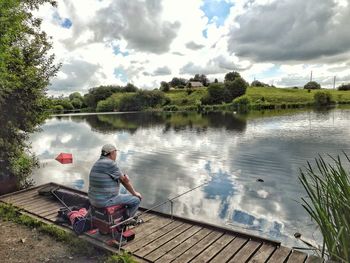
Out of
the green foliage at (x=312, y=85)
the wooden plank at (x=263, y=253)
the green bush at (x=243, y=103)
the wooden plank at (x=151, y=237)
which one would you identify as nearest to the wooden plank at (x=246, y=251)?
the wooden plank at (x=263, y=253)

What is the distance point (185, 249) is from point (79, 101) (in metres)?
170

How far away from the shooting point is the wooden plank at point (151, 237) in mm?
7479

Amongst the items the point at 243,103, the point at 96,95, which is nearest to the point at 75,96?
the point at 96,95

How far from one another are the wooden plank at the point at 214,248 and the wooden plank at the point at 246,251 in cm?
45

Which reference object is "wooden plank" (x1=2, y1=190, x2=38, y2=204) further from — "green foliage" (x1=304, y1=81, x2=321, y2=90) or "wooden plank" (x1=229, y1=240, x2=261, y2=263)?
"green foliage" (x1=304, y1=81, x2=321, y2=90)

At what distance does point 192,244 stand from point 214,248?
1.90ft

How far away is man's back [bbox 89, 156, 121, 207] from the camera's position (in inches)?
284

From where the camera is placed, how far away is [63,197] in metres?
10.5

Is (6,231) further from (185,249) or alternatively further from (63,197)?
(185,249)

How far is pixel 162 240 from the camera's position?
25.9ft

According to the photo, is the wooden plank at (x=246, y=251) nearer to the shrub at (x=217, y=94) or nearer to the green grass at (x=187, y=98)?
the shrub at (x=217, y=94)

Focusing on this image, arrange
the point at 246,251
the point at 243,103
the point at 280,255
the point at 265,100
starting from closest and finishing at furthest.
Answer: the point at 280,255 < the point at 246,251 < the point at 243,103 < the point at 265,100

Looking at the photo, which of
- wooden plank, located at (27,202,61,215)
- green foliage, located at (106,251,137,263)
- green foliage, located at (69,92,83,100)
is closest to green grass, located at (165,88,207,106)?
green foliage, located at (69,92,83,100)

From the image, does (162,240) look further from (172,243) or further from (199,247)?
(199,247)
